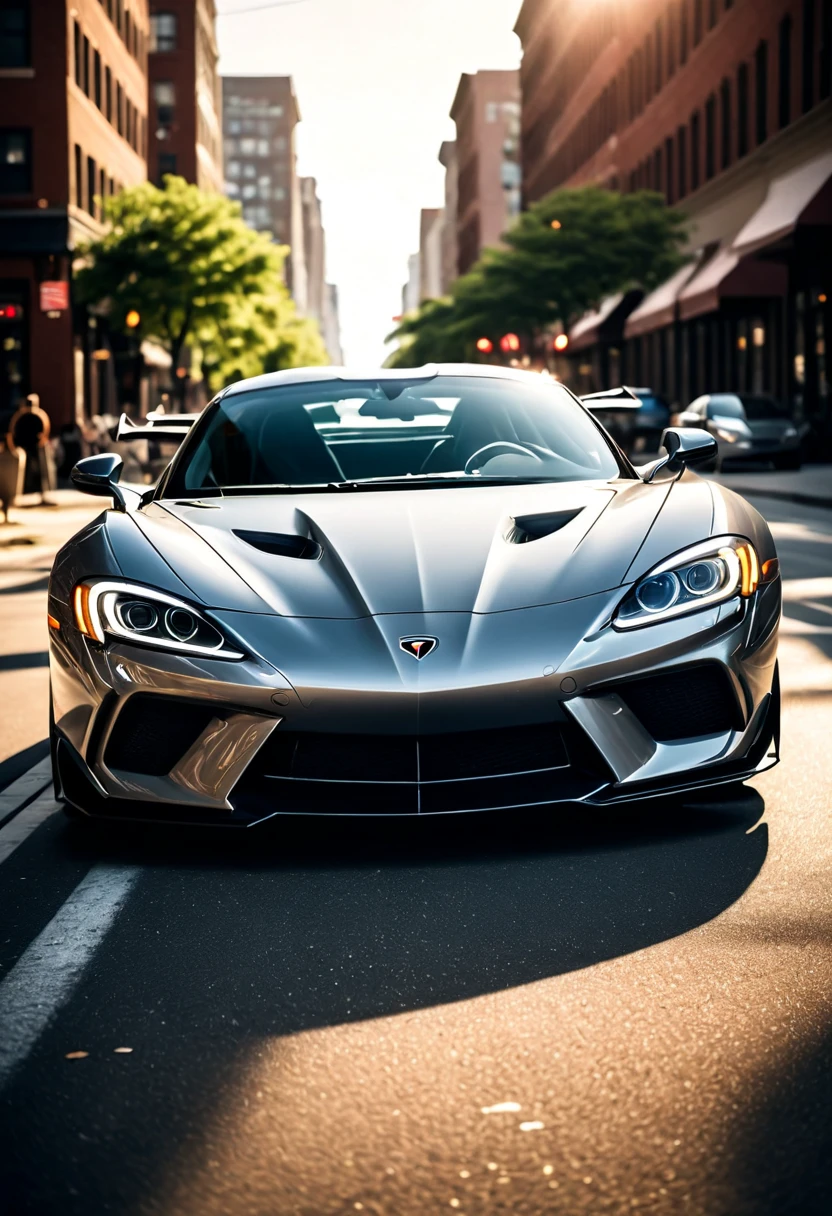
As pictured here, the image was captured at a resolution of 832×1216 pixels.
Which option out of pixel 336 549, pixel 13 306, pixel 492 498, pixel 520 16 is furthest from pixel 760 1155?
pixel 520 16

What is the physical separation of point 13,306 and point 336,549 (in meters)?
41.9

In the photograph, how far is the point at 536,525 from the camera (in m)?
5.04

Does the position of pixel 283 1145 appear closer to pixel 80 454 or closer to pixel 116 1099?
pixel 116 1099

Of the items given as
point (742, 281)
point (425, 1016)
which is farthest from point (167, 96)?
point (425, 1016)

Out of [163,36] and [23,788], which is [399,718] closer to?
[23,788]

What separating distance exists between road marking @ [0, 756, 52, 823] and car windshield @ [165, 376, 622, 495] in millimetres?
1121

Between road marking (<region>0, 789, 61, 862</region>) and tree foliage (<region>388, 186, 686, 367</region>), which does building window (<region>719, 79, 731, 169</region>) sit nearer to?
tree foliage (<region>388, 186, 686, 367</region>)

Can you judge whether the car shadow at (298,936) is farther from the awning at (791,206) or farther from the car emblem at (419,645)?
the awning at (791,206)

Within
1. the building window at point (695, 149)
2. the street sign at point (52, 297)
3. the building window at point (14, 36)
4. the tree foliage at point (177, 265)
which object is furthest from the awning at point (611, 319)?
the street sign at point (52, 297)

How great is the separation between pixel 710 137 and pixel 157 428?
4285 centimetres

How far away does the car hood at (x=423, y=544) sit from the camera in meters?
4.61

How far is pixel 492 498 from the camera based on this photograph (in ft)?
17.6

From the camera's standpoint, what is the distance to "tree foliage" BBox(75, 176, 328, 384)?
46906mm

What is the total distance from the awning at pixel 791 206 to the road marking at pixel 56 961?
30.6 m
